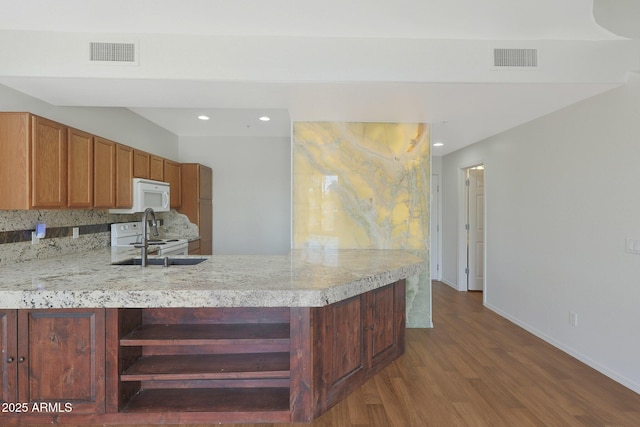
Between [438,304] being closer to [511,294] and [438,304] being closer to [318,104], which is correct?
[511,294]

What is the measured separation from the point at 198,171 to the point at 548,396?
480 centimetres

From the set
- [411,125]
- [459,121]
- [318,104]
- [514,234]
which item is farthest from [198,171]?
[514,234]

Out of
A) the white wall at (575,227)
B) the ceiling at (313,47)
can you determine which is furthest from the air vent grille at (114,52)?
the white wall at (575,227)

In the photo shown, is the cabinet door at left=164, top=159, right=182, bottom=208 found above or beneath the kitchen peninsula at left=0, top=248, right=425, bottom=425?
above

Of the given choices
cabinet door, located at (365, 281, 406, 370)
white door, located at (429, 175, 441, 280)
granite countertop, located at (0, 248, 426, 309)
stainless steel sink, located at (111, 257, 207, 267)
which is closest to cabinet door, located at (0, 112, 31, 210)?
granite countertop, located at (0, 248, 426, 309)

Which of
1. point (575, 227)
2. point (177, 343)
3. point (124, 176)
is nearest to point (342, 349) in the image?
point (177, 343)

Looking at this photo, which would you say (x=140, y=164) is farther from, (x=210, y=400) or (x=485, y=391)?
(x=485, y=391)

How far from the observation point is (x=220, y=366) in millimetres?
2027

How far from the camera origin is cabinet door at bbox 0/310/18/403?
183 centimetres

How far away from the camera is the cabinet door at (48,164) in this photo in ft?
7.84

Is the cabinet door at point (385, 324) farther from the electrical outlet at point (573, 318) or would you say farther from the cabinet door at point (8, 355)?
the cabinet door at point (8, 355)

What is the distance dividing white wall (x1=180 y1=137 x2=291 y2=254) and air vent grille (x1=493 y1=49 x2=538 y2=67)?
3.57 meters

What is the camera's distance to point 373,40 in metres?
2.40

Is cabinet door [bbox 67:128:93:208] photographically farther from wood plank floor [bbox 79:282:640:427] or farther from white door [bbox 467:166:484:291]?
white door [bbox 467:166:484:291]
